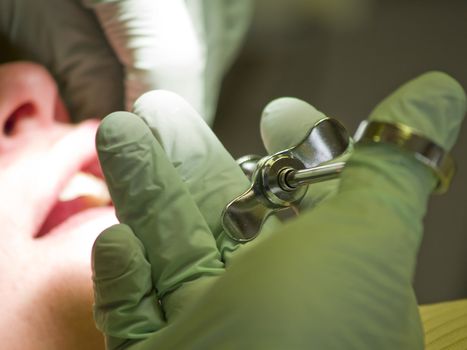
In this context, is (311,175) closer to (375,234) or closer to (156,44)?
(375,234)

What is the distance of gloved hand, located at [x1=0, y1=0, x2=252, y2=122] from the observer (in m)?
0.74

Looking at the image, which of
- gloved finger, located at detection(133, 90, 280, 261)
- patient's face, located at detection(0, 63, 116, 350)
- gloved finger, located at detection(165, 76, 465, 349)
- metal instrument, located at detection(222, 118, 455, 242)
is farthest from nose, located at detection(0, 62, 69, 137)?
gloved finger, located at detection(165, 76, 465, 349)

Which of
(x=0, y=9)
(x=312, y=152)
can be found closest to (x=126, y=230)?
(x=312, y=152)

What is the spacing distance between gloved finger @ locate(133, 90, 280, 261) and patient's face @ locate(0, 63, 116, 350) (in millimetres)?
121

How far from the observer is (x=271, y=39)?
0.92 meters

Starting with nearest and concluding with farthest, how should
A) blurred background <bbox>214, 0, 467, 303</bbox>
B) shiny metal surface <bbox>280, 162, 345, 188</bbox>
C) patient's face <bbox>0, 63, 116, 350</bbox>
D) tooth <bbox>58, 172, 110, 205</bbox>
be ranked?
shiny metal surface <bbox>280, 162, 345, 188</bbox>
patient's face <bbox>0, 63, 116, 350</bbox>
tooth <bbox>58, 172, 110, 205</bbox>
blurred background <bbox>214, 0, 467, 303</bbox>

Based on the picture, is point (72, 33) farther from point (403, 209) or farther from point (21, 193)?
point (403, 209)

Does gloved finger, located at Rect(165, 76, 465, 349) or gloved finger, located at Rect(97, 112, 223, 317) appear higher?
gloved finger, located at Rect(165, 76, 465, 349)

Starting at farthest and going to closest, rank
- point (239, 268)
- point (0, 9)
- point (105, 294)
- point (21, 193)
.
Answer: point (0, 9), point (21, 193), point (105, 294), point (239, 268)

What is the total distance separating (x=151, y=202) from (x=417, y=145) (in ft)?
0.79

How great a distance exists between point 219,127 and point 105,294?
0.47 meters

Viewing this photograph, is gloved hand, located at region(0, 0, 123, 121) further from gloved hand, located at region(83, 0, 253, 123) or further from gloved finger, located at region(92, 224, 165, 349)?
gloved finger, located at region(92, 224, 165, 349)

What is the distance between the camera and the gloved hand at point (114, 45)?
29.0 inches

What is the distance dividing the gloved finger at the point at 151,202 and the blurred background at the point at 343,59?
39 centimetres
